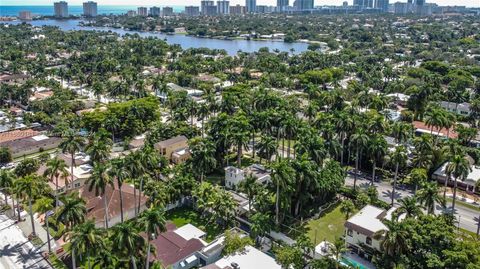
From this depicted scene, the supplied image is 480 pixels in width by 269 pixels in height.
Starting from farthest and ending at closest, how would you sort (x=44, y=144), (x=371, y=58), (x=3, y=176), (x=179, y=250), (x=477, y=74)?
(x=371, y=58) → (x=477, y=74) → (x=44, y=144) → (x=3, y=176) → (x=179, y=250)

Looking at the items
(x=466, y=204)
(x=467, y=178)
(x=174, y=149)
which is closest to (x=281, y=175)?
(x=466, y=204)

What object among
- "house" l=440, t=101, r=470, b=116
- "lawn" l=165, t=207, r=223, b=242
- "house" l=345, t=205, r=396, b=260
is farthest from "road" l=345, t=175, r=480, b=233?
"house" l=440, t=101, r=470, b=116

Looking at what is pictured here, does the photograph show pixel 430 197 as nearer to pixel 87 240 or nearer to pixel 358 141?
pixel 358 141

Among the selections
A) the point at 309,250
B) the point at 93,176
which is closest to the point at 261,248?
the point at 309,250

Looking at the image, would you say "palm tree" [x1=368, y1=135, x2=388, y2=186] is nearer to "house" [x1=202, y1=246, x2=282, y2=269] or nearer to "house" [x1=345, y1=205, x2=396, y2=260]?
"house" [x1=345, y1=205, x2=396, y2=260]

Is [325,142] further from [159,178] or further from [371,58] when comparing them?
→ [371,58]

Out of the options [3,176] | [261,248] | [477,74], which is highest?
[477,74]

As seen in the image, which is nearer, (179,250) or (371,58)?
(179,250)
